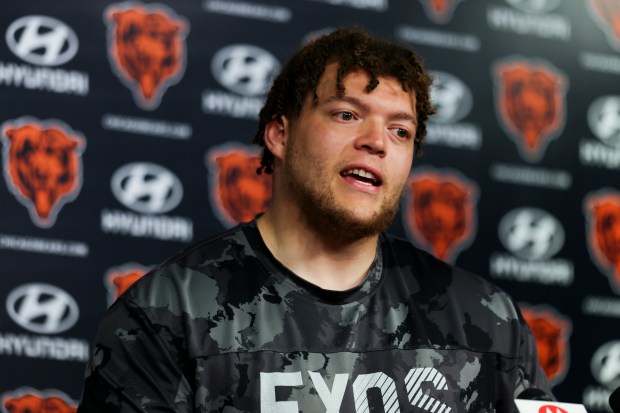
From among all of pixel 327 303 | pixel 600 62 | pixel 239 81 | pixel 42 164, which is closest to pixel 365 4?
pixel 239 81

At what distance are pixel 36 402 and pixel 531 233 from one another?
1.60 meters

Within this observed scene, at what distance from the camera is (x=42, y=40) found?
2662 millimetres

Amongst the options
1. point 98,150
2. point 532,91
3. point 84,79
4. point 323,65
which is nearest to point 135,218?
point 98,150

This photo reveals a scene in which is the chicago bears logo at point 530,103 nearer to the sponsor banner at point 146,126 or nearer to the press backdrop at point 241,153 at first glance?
the press backdrop at point 241,153

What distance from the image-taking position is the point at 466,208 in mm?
3021

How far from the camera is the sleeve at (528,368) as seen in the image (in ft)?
5.75

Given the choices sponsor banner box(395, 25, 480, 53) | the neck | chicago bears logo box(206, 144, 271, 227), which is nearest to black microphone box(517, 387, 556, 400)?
the neck

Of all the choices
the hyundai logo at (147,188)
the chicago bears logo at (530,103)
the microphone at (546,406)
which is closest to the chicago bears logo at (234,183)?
the hyundai logo at (147,188)

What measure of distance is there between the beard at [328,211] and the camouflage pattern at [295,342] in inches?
3.7

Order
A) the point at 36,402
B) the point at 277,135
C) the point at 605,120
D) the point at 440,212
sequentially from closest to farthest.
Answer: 1. the point at 277,135
2. the point at 36,402
3. the point at 440,212
4. the point at 605,120

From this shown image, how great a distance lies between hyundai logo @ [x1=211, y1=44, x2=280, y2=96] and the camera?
2.82 metres

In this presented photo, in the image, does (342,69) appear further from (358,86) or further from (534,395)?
(534,395)

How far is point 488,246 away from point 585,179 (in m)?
0.42

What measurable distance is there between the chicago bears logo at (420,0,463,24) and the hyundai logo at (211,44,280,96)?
0.56 meters
